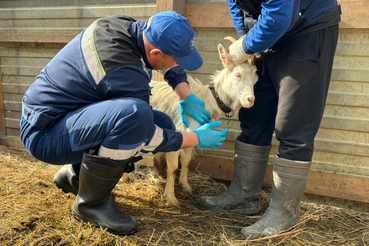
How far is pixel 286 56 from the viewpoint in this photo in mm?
2457

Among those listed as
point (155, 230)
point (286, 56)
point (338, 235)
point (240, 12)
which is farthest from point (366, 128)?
point (155, 230)

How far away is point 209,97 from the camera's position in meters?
3.23

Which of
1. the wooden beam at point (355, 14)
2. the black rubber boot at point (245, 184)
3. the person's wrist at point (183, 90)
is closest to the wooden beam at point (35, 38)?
the person's wrist at point (183, 90)

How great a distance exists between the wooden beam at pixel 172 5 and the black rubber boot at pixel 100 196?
194 centimetres

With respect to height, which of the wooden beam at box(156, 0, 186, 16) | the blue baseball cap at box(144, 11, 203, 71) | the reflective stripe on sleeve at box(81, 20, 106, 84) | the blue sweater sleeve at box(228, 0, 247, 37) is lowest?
the reflective stripe on sleeve at box(81, 20, 106, 84)

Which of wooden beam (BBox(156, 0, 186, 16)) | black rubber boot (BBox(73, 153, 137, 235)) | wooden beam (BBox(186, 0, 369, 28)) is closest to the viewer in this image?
black rubber boot (BBox(73, 153, 137, 235))

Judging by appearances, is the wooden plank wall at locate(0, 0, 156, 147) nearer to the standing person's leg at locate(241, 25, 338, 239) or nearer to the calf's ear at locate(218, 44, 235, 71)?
the calf's ear at locate(218, 44, 235, 71)

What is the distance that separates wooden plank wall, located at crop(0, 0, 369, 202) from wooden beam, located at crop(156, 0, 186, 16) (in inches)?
0.4

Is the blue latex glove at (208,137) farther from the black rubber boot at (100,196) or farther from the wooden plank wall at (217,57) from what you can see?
the wooden plank wall at (217,57)

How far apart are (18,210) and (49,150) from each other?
28.3 inches

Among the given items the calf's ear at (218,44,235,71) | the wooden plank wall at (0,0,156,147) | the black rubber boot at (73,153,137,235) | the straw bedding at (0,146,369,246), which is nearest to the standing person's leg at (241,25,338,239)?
the straw bedding at (0,146,369,246)

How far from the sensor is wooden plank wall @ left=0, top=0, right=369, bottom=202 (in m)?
3.21

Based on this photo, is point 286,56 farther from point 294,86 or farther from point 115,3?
point 115,3

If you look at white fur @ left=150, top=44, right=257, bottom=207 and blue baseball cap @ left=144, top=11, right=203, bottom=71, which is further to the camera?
white fur @ left=150, top=44, right=257, bottom=207
